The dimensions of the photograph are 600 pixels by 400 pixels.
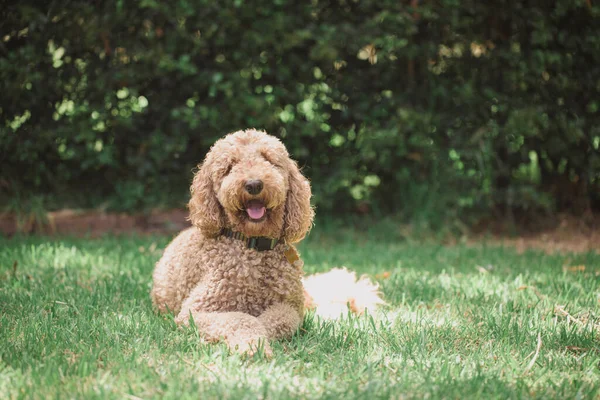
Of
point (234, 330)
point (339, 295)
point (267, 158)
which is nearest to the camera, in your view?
point (234, 330)

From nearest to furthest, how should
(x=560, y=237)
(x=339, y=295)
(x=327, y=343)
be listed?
(x=327, y=343) → (x=339, y=295) → (x=560, y=237)

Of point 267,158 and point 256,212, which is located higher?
point 267,158

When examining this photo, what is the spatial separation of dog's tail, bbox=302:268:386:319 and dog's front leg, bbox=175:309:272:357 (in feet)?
2.21

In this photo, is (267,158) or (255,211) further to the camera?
(267,158)

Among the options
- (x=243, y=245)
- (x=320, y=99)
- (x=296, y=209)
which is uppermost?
(x=320, y=99)

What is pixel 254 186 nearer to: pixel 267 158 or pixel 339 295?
pixel 267 158

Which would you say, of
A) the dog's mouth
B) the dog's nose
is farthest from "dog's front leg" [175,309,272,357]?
the dog's nose

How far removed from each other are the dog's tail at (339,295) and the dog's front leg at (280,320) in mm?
459

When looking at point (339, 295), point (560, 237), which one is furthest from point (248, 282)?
point (560, 237)

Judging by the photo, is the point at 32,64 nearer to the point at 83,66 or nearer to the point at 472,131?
the point at 83,66

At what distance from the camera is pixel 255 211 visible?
2.69 m

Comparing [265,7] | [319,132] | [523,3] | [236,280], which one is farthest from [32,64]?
[523,3]

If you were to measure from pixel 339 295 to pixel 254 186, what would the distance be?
1053 millimetres

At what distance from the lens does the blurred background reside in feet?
17.4
